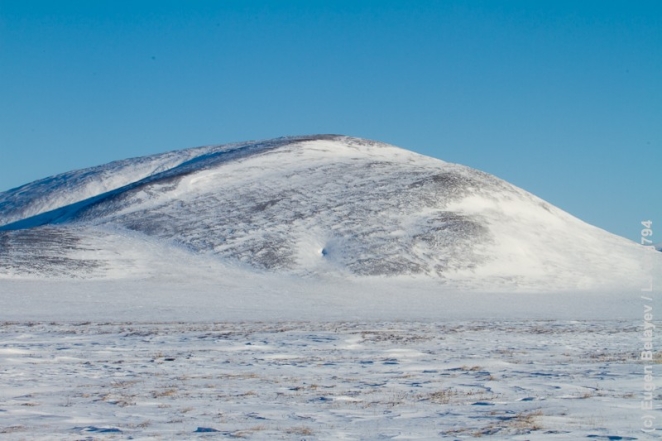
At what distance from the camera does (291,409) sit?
13211mm

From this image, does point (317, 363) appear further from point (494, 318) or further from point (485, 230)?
point (485, 230)

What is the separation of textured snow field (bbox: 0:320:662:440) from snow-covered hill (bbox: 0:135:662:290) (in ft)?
87.5

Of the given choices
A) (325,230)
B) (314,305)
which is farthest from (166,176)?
(314,305)

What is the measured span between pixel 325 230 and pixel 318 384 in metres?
45.1

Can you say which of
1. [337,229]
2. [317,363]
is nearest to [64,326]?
[317,363]

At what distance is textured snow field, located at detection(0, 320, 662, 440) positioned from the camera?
11.6m

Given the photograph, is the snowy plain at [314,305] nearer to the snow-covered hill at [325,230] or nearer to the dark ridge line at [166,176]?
the snow-covered hill at [325,230]

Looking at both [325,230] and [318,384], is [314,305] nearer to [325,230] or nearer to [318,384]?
[325,230]

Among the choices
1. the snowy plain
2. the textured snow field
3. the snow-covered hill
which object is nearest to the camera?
the textured snow field

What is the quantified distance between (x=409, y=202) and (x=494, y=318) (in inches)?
1208

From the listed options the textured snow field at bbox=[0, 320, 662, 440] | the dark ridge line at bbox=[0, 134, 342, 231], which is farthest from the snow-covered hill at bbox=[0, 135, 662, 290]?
the textured snow field at bbox=[0, 320, 662, 440]

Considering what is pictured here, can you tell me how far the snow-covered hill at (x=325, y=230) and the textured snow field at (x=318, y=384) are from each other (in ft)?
87.5

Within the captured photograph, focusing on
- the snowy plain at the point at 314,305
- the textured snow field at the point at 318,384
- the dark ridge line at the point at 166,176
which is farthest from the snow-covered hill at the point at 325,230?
the textured snow field at the point at 318,384

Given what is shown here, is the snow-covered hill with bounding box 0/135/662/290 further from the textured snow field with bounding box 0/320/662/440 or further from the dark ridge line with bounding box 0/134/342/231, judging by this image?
the textured snow field with bounding box 0/320/662/440
